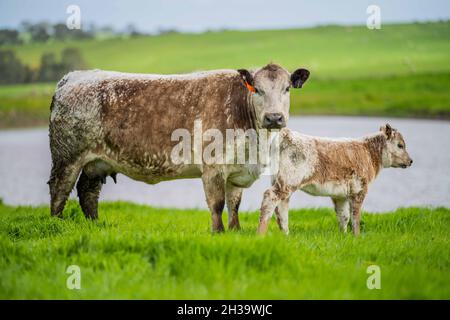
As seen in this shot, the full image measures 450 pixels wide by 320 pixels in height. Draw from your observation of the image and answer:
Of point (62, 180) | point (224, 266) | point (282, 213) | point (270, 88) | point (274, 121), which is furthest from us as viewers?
point (62, 180)

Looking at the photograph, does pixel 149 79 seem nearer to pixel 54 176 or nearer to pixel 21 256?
pixel 54 176

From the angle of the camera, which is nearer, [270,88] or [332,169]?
[270,88]

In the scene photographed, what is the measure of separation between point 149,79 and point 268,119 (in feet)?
7.75

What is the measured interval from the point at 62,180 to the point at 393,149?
498cm

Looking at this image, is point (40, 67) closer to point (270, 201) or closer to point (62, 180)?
point (62, 180)

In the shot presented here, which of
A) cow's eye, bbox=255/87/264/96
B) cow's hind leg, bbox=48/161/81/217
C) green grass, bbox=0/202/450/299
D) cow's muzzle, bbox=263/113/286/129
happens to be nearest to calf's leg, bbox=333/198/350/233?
green grass, bbox=0/202/450/299

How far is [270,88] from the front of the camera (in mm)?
9039

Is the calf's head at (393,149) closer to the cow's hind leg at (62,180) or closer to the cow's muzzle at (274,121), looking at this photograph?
the cow's muzzle at (274,121)

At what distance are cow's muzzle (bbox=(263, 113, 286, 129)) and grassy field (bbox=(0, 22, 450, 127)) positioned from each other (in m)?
28.7

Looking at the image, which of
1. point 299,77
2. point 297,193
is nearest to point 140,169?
point 299,77

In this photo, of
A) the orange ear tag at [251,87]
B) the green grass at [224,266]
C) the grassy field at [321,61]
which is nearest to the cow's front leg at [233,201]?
the green grass at [224,266]

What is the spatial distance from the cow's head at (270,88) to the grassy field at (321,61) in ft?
92.6

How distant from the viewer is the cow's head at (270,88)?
350 inches
